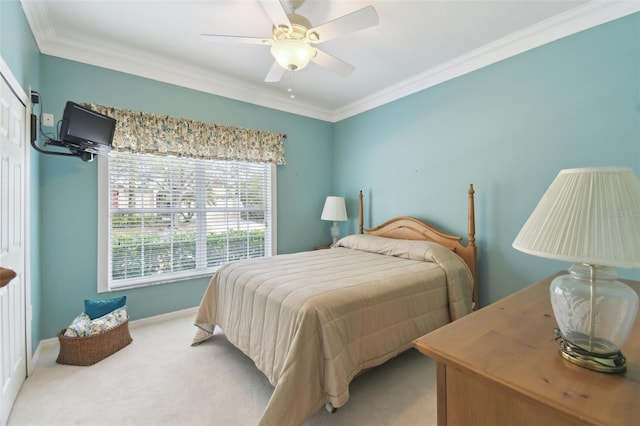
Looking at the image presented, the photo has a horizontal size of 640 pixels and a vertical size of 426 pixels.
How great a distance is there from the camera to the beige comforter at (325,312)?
60.0 inches

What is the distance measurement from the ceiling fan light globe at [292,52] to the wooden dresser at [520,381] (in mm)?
1911

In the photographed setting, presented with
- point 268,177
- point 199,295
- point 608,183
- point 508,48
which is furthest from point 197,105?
point 608,183

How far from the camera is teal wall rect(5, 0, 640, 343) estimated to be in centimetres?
211

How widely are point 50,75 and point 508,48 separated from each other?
4196 millimetres

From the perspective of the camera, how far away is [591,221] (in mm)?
698

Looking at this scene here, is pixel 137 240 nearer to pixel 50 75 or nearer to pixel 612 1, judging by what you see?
pixel 50 75

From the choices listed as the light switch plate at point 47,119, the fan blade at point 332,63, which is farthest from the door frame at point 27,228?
the fan blade at point 332,63

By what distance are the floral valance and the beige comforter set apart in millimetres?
1522

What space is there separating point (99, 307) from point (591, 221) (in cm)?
330

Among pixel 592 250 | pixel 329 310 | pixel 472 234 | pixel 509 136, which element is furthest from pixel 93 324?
pixel 509 136

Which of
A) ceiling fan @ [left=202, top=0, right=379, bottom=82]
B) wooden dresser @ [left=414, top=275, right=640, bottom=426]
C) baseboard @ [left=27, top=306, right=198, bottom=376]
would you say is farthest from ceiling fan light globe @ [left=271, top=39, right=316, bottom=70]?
baseboard @ [left=27, top=306, right=198, bottom=376]

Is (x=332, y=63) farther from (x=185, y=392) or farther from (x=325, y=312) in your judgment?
(x=185, y=392)

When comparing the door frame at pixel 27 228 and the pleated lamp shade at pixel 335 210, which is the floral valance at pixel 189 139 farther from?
the pleated lamp shade at pixel 335 210

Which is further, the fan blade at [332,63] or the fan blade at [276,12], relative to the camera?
the fan blade at [332,63]
